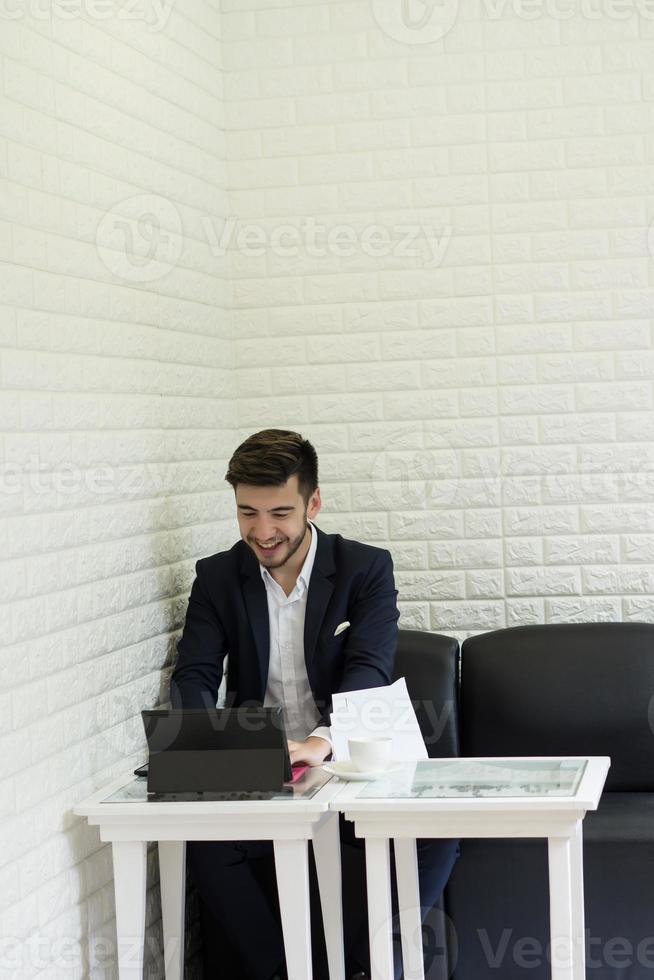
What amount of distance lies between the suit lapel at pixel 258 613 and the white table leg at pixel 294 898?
66cm

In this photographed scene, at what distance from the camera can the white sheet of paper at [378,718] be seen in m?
2.95

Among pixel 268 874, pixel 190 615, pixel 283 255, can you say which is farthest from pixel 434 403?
pixel 268 874

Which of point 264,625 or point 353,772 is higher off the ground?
point 264,625

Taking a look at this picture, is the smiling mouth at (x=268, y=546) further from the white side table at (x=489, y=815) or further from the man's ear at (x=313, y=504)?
the white side table at (x=489, y=815)

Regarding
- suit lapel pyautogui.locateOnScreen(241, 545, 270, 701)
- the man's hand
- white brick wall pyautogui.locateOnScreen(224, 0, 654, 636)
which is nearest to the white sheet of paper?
the man's hand

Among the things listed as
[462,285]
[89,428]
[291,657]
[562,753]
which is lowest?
[562,753]

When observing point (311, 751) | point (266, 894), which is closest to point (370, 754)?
point (311, 751)

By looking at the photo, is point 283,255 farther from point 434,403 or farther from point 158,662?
point 158,662

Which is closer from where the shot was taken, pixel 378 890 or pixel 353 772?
pixel 378 890

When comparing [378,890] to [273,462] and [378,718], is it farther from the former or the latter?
[273,462]

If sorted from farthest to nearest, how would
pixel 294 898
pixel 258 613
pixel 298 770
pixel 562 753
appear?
pixel 562 753, pixel 258 613, pixel 298 770, pixel 294 898

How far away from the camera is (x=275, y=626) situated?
10.8ft

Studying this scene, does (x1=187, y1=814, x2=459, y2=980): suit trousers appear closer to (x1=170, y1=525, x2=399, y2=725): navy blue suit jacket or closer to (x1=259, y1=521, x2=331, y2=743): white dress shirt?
(x1=259, y1=521, x2=331, y2=743): white dress shirt

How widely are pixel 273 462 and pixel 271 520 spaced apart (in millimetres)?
149
